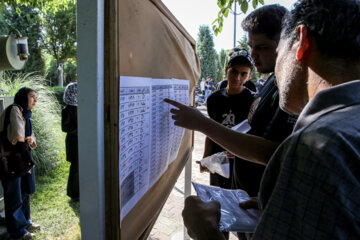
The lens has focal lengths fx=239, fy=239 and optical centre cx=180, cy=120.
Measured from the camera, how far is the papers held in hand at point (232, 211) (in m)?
0.96

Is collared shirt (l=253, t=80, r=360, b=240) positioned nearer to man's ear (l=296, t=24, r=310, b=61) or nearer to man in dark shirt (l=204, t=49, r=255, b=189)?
man's ear (l=296, t=24, r=310, b=61)

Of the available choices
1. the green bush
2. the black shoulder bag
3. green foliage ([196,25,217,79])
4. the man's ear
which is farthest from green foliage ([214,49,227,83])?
the man's ear

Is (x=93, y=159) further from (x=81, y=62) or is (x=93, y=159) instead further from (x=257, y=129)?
(x=257, y=129)

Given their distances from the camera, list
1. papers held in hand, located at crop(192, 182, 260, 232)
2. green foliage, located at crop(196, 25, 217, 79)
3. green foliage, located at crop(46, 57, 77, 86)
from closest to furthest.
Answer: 1. papers held in hand, located at crop(192, 182, 260, 232)
2. green foliage, located at crop(46, 57, 77, 86)
3. green foliage, located at crop(196, 25, 217, 79)

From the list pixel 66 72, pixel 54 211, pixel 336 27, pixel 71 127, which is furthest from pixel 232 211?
pixel 66 72

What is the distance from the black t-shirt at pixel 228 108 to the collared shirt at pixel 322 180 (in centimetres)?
183

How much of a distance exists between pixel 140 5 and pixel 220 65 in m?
44.6

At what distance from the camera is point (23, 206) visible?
3150 mm

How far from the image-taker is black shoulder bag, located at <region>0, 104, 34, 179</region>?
276 cm

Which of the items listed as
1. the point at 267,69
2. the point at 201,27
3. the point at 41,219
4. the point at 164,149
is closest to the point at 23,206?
the point at 41,219

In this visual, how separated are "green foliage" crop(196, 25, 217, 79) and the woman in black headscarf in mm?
37395

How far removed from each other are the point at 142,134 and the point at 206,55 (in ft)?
133

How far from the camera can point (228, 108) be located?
2.42m

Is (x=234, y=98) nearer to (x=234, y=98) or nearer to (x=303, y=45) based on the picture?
(x=234, y=98)
